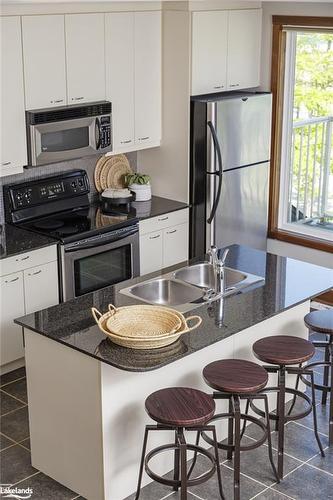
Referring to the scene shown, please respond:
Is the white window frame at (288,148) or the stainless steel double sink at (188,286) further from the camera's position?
the white window frame at (288,148)

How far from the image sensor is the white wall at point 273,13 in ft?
20.8

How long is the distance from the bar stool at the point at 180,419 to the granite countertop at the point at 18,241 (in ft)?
5.85

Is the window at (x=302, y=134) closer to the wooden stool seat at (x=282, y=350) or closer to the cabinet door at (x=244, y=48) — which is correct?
the cabinet door at (x=244, y=48)

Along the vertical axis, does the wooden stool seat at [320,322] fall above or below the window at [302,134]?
below

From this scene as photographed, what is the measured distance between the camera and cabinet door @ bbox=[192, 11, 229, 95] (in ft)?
20.4

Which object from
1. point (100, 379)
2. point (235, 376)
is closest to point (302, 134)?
point (235, 376)

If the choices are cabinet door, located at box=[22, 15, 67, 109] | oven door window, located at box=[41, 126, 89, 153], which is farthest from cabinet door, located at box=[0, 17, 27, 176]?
oven door window, located at box=[41, 126, 89, 153]

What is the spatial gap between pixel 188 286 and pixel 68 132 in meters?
1.70

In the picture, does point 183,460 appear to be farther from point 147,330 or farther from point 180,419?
point 147,330

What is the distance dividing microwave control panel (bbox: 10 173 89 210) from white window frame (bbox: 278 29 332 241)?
1776mm

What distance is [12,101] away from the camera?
549 cm

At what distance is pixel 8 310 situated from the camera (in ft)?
18.0
